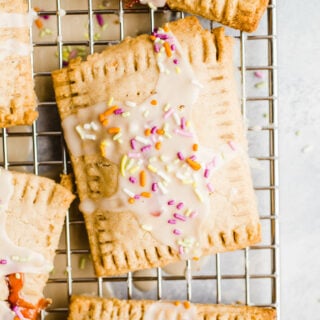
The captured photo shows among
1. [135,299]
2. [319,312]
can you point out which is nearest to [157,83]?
[135,299]

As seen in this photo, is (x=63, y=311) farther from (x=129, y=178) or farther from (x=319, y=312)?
(x=319, y=312)

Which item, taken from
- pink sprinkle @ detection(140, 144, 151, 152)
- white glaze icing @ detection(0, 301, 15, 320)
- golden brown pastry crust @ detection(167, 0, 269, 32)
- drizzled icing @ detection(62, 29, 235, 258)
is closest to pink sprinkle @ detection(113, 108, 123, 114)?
drizzled icing @ detection(62, 29, 235, 258)

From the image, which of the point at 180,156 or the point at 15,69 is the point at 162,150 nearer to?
the point at 180,156

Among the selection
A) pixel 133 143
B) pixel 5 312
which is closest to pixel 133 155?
pixel 133 143

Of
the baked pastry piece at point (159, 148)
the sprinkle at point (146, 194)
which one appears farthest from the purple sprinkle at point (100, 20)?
the sprinkle at point (146, 194)

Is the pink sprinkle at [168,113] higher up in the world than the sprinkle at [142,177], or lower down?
higher up

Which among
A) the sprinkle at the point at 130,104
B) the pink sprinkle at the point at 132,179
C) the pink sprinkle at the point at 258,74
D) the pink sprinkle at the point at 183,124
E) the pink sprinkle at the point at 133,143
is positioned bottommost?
the pink sprinkle at the point at 132,179

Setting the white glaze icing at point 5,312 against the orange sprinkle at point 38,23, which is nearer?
the white glaze icing at point 5,312

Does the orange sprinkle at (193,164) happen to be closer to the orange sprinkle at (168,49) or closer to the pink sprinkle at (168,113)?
the pink sprinkle at (168,113)
